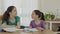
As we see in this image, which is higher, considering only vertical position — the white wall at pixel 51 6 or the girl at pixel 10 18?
the white wall at pixel 51 6

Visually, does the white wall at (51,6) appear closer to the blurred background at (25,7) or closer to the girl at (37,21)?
the blurred background at (25,7)

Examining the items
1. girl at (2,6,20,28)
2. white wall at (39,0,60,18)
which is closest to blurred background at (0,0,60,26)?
white wall at (39,0,60,18)

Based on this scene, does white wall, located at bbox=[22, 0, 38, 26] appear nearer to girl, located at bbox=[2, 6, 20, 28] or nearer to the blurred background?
the blurred background

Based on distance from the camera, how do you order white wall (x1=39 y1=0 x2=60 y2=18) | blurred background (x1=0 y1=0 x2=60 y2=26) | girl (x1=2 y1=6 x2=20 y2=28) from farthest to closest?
1. white wall (x1=39 y1=0 x2=60 y2=18)
2. blurred background (x1=0 y1=0 x2=60 y2=26)
3. girl (x1=2 y1=6 x2=20 y2=28)

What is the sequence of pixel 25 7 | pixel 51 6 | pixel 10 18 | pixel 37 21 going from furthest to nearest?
pixel 51 6, pixel 25 7, pixel 10 18, pixel 37 21

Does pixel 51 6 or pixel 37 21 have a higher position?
pixel 51 6

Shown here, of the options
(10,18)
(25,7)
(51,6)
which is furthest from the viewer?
(51,6)

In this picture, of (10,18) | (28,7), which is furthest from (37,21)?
(28,7)

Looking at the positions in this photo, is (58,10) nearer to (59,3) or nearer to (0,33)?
(59,3)

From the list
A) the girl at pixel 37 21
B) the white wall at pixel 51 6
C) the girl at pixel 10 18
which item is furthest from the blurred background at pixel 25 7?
the girl at pixel 37 21

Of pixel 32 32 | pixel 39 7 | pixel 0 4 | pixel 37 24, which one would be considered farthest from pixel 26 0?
pixel 32 32

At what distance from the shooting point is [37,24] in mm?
2582

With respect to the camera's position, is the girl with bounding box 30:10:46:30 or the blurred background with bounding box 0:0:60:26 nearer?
the girl with bounding box 30:10:46:30

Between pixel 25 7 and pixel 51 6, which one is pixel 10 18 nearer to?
pixel 25 7
